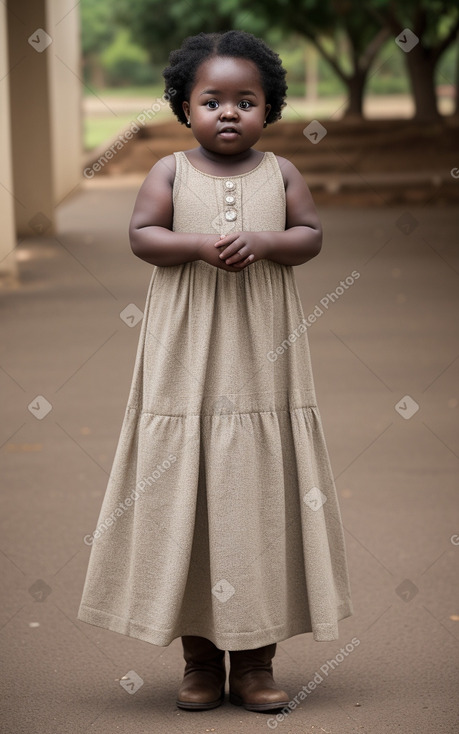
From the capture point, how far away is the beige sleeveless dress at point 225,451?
334 cm

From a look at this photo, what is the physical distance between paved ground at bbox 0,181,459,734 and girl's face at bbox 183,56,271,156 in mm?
1664

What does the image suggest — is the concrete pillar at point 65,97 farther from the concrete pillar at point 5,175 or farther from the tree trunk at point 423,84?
the tree trunk at point 423,84

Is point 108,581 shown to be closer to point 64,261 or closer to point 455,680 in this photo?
point 455,680

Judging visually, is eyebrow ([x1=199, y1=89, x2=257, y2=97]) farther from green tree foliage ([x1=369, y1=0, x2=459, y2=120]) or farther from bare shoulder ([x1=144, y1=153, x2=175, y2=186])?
green tree foliage ([x1=369, y1=0, x2=459, y2=120])

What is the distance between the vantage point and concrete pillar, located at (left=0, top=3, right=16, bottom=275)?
12211 millimetres

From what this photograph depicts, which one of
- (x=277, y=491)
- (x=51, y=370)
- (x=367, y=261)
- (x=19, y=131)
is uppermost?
(x=19, y=131)

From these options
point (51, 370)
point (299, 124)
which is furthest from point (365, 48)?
point (51, 370)

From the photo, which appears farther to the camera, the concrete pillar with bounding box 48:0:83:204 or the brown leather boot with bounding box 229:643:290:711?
the concrete pillar with bounding box 48:0:83:204

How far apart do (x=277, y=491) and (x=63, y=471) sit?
3.10 meters

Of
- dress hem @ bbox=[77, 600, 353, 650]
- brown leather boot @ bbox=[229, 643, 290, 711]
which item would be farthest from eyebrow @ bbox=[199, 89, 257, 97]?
brown leather boot @ bbox=[229, 643, 290, 711]

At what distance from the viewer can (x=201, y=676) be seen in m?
3.60

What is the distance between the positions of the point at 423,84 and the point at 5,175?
1869 cm

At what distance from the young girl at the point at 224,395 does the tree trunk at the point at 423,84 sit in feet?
86.0

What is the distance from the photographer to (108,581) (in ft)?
11.7
